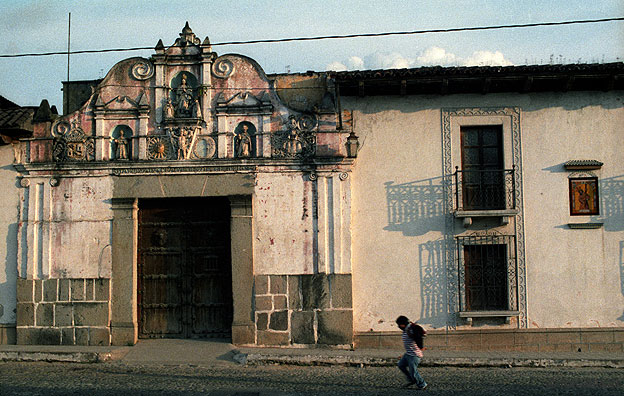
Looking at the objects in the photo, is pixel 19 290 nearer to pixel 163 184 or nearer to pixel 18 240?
pixel 18 240

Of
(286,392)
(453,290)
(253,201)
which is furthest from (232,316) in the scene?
(453,290)

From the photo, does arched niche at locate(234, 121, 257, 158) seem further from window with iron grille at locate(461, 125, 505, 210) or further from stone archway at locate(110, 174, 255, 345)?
window with iron grille at locate(461, 125, 505, 210)

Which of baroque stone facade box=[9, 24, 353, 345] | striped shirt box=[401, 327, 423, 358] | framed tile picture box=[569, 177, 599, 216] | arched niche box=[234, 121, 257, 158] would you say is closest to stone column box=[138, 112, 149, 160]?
baroque stone facade box=[9, 24, 353, 345]

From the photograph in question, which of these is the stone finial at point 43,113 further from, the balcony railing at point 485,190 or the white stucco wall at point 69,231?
the balcony railing at point 485,190

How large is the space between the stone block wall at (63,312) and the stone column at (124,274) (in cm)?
16

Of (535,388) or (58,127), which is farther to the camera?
(58,127)

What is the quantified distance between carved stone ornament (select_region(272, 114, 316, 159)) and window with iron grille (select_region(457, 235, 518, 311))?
344 cm

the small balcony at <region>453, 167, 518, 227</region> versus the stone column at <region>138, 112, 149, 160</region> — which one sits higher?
the stone column at <region>138, 112, 149, 160</region>

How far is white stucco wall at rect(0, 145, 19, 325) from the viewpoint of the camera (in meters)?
12.6

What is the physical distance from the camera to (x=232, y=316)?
12578 millimetres

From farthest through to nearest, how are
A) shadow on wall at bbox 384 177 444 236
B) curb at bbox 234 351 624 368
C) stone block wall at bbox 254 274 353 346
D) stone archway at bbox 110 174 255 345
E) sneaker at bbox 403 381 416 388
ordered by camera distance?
shadow on wall at bbox 384 177 444 236 < stone archway at bbox 110 174 255 345 < stone block wall at bbox 254 274 353 346 < curb at bbox 234 351 624 368 < sneaker at bbox 403 381 416 388

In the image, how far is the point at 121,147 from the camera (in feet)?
41.2

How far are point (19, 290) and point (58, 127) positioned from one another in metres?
3.25

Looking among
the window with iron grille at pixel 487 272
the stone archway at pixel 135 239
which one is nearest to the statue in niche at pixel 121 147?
the stone archway at pixel 135 239
